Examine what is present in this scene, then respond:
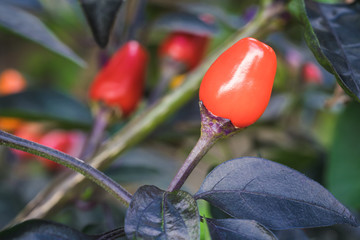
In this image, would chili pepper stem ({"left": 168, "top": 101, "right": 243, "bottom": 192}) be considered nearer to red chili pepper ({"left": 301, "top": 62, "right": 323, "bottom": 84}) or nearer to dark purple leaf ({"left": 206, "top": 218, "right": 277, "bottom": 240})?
dark purple leaf ({"left": 206, "top": 218, "right": 277, "bottom": 240})

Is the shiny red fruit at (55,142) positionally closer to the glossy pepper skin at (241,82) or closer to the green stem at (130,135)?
the green stem at (130,135)

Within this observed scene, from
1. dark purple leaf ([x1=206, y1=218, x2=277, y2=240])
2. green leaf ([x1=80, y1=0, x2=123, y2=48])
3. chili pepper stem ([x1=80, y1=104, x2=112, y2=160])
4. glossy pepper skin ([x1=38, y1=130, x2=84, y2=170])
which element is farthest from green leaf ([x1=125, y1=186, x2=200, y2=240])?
glossy pepper skin ([x1=38, y1=130, x2=84, y2=170])

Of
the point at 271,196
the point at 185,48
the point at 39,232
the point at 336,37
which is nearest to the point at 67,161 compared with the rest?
the point at 39,232

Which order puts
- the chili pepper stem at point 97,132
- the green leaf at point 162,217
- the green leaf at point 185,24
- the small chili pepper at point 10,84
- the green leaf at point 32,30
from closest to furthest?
the green leaf at point 162,217 < the green leaf at point 32,30 < the chili pepper stem at point 97,132 < the green leaf at point 185,24 < the small chili pepper at point 10,84

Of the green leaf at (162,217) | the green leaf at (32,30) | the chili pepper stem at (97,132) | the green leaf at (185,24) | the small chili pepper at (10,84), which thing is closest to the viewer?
the green leaf at (162,217)

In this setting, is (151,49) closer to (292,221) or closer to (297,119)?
(297,119)

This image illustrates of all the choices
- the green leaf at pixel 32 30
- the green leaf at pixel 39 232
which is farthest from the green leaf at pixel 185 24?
the green leaf at pixel 39 232

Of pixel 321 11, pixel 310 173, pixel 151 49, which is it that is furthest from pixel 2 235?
pixel 151 49
